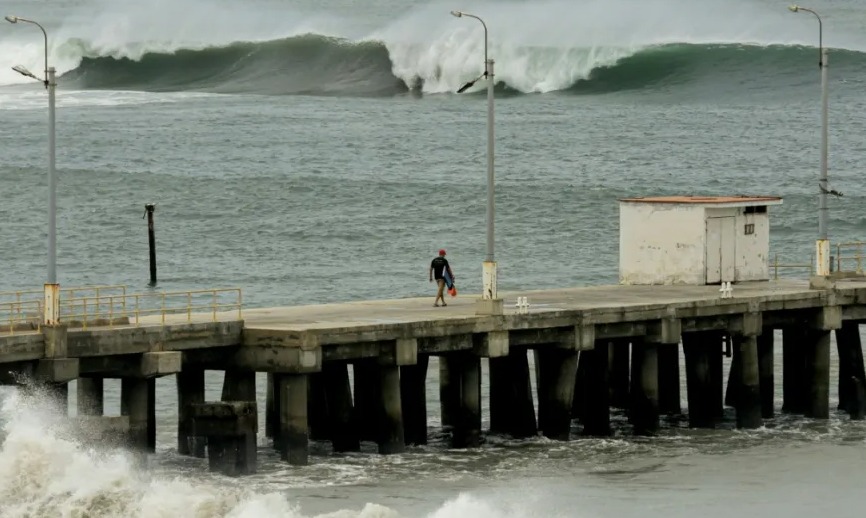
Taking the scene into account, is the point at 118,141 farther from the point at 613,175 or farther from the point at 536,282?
the point at 536,282

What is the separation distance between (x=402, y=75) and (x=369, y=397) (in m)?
77.7

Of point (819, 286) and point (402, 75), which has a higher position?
point (402, 75)

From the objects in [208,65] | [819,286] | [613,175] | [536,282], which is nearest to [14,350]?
[819,286]

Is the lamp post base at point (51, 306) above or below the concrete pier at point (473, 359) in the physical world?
above

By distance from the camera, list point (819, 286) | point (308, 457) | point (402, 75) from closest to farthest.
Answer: point (308, 457), point (819, 286), point (402, 75)

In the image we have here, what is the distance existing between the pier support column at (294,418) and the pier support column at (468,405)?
3460mm

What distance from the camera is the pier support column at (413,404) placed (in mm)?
35625

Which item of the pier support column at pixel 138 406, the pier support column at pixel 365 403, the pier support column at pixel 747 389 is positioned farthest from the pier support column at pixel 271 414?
the pier support column at pixel 747 389

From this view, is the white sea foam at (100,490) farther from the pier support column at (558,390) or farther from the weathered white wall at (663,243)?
the weathered white wall at (663,243)

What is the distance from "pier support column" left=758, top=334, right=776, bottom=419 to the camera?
3962 centimetres

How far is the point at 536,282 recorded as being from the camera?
191ft

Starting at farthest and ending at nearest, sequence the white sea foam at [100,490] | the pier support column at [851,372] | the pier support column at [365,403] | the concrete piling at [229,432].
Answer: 1. the pier support column at [851,372]
2. the pier support column at [365,403]
3. the concrete piling at [229,432]
4. the white sea foam at [100,490]

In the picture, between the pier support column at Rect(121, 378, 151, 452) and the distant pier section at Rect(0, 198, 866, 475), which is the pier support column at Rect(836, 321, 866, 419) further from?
the pier support column at Rect(121, 378, 151, 452)

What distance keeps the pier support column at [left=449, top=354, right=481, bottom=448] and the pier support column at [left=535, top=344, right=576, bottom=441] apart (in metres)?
1.31
